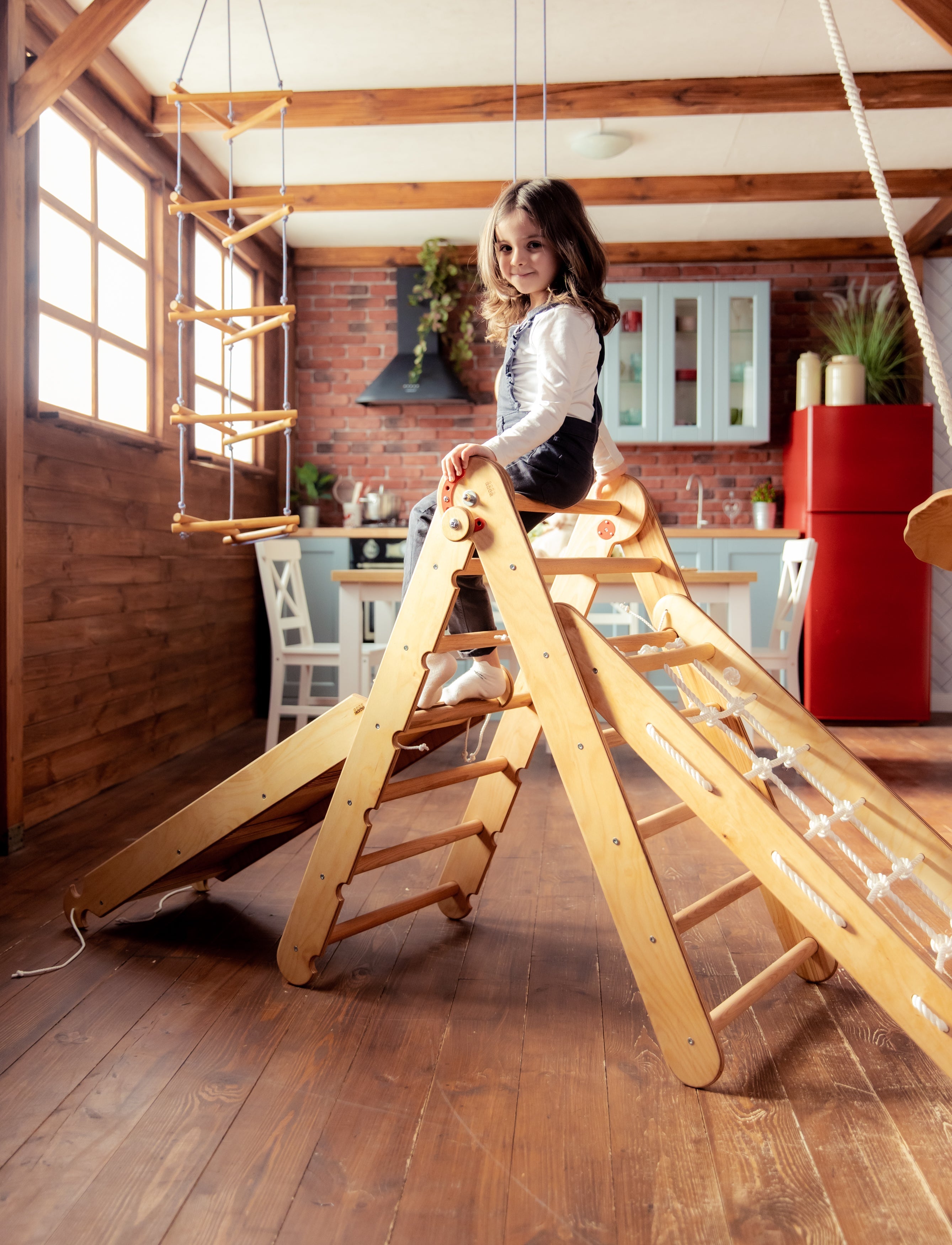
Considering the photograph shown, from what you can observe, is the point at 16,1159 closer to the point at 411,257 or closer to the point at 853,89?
the point at 853,89

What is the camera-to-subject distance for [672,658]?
1.72 m

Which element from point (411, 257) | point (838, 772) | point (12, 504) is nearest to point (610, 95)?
point (411, 257)

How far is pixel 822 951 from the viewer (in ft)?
6.22

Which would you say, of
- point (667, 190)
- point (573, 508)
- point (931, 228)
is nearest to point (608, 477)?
point (573, 508)

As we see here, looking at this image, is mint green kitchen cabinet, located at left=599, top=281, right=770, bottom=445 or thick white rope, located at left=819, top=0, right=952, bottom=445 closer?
thick white rope, located at left=819, top=0, right=952, bottom=445

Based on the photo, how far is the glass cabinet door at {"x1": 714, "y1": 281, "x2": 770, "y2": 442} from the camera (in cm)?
541

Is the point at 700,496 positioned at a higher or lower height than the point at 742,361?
lower

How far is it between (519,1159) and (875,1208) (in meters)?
0.44

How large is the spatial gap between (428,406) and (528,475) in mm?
4128

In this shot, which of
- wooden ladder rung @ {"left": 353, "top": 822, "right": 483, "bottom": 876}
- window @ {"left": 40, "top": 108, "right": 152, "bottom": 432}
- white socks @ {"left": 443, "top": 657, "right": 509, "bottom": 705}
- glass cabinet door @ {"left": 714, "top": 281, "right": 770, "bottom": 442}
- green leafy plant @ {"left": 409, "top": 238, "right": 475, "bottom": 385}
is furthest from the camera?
green leafy plant @ {"left": 409, "top": 238, "right": 475, "bottom": 385}

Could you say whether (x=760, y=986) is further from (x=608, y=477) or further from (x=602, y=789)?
(x=608, y=477)

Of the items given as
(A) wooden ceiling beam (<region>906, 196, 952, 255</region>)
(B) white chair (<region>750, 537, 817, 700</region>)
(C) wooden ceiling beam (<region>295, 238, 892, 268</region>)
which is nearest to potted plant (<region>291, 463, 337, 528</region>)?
(C) wooden ceiling beam (<region>295, 238, 892, 268</region>)

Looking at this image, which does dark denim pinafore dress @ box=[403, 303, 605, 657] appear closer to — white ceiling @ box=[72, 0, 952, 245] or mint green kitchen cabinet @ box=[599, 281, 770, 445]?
white ceiling @ box=[72, 0, 952, 245]

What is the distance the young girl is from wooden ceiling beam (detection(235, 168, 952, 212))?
2.93 meters
